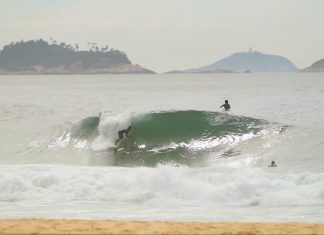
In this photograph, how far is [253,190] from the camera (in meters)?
11.5

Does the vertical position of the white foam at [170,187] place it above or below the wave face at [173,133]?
below

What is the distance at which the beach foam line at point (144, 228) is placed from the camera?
6.99m

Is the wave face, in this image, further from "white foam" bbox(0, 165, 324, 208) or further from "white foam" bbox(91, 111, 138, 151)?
"white foam" bbox(0, 165, 324, 208)

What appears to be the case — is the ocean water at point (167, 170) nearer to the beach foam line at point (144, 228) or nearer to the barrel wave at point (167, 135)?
the barrel wave at point (167, 135)

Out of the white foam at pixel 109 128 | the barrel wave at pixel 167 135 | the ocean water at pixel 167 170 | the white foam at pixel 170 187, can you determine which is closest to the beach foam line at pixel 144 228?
the ocean water at pixel 167 170

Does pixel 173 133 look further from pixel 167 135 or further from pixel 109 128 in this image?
pixel 109 128

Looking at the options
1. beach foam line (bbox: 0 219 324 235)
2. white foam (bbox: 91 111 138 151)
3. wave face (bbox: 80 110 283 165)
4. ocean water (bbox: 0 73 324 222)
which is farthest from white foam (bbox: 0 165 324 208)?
white foam (bbox: 91 111 138 151)

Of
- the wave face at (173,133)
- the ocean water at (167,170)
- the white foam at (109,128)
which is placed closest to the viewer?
the ocean water at (167,170)

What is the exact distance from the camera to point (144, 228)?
7.18 metres

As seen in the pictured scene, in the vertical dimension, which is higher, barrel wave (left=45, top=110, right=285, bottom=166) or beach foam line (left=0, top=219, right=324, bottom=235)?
barrel wave (left=45, top=110, right=285, bottom=166)

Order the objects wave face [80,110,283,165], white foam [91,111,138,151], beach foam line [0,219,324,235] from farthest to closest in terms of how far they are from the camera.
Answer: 1. white foam [91,111,138,151]
2. wave face [80,110,283,165]
3. beach foam line [0,219,324,235]

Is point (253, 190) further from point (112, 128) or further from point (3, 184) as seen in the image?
point (112, 128)

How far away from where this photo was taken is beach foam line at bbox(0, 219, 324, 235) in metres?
6.99

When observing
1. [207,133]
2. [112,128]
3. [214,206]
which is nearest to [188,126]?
[207,133]
